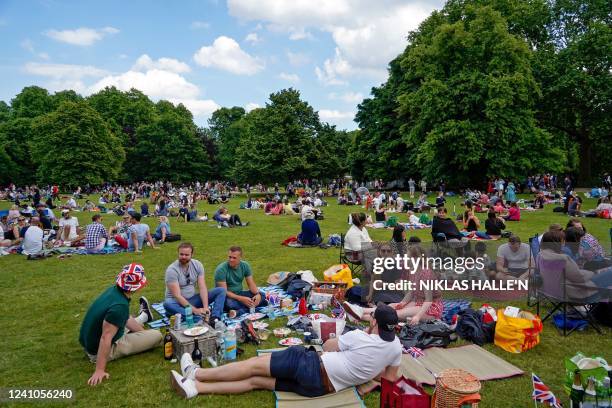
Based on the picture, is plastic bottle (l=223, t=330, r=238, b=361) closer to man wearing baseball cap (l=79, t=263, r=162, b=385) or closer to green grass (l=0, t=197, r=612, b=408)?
green grass (l=0, t=197, r=612, b=408)

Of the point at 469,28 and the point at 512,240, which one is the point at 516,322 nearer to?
the point at 512,240

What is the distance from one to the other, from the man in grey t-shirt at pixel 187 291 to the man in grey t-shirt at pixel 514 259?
593 cm

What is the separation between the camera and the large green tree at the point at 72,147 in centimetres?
4681

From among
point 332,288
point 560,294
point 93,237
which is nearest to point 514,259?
point 560,294

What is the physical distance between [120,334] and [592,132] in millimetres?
39167

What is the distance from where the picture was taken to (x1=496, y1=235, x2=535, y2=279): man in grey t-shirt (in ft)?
27.9

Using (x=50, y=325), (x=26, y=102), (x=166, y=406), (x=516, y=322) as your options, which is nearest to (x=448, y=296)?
(x=516, y=322)

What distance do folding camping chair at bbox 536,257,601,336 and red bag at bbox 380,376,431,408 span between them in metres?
3.92

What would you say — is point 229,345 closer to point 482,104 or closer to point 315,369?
point 315,369

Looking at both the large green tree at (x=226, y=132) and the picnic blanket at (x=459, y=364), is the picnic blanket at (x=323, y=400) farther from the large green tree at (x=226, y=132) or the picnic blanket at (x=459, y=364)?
the large green tree at (x=226, y=132)

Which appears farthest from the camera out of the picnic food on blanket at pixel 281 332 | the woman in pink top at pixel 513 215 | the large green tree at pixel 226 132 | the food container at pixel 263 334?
the large green tree at pixel 226 132

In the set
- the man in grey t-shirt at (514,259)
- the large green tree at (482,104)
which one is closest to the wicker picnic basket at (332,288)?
the man in grey t-shirt at (514,259)

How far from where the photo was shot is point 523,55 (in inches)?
1195

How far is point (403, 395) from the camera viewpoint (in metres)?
3.97
